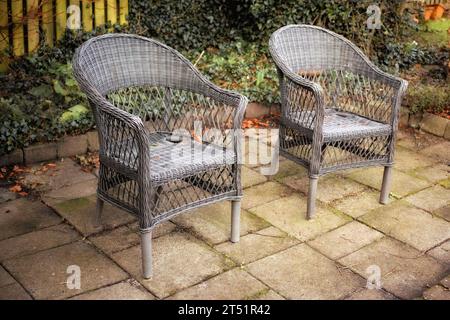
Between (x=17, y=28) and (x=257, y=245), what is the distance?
3.26 metres

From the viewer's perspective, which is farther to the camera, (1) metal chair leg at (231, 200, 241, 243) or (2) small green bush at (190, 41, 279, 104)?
(2) small green bush at (190, 41, 279, 104)

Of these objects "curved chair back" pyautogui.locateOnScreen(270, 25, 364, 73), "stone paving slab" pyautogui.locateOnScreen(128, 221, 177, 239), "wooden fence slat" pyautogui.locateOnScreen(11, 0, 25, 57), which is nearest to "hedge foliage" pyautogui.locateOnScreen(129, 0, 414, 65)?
"wooden fence slat" pyautogui.locateOnScreen(11, 0, 25, 57)

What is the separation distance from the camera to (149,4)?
19.5ft

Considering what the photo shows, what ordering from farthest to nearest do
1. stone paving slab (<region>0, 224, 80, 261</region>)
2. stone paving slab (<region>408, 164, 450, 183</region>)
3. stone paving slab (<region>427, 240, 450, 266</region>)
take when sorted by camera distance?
stone paving slab (<region>408, 164, 450, 183</region>)
stone paving slab (<region>427, 240, 450, 266</region>)
stone paving slab (<region>0, 224, 80, 261</region>)

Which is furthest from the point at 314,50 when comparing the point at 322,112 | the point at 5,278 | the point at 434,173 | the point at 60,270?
the point at 5,278

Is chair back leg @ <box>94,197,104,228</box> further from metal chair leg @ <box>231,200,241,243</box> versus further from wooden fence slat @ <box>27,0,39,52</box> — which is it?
wooden fence slat @ <box>27,0,39,52</box>

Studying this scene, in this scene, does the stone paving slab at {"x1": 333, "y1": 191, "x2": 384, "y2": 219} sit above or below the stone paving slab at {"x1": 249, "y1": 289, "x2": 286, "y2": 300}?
above

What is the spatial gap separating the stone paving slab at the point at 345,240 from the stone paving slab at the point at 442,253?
0.29m

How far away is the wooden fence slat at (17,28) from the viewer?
5035mm

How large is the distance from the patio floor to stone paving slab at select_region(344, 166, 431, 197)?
0.01 m

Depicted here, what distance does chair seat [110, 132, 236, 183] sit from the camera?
8.77ft

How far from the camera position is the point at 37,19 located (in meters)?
5.18

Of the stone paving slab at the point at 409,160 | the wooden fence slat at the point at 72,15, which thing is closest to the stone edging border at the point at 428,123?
the stone paving slab at the point at 409,160
